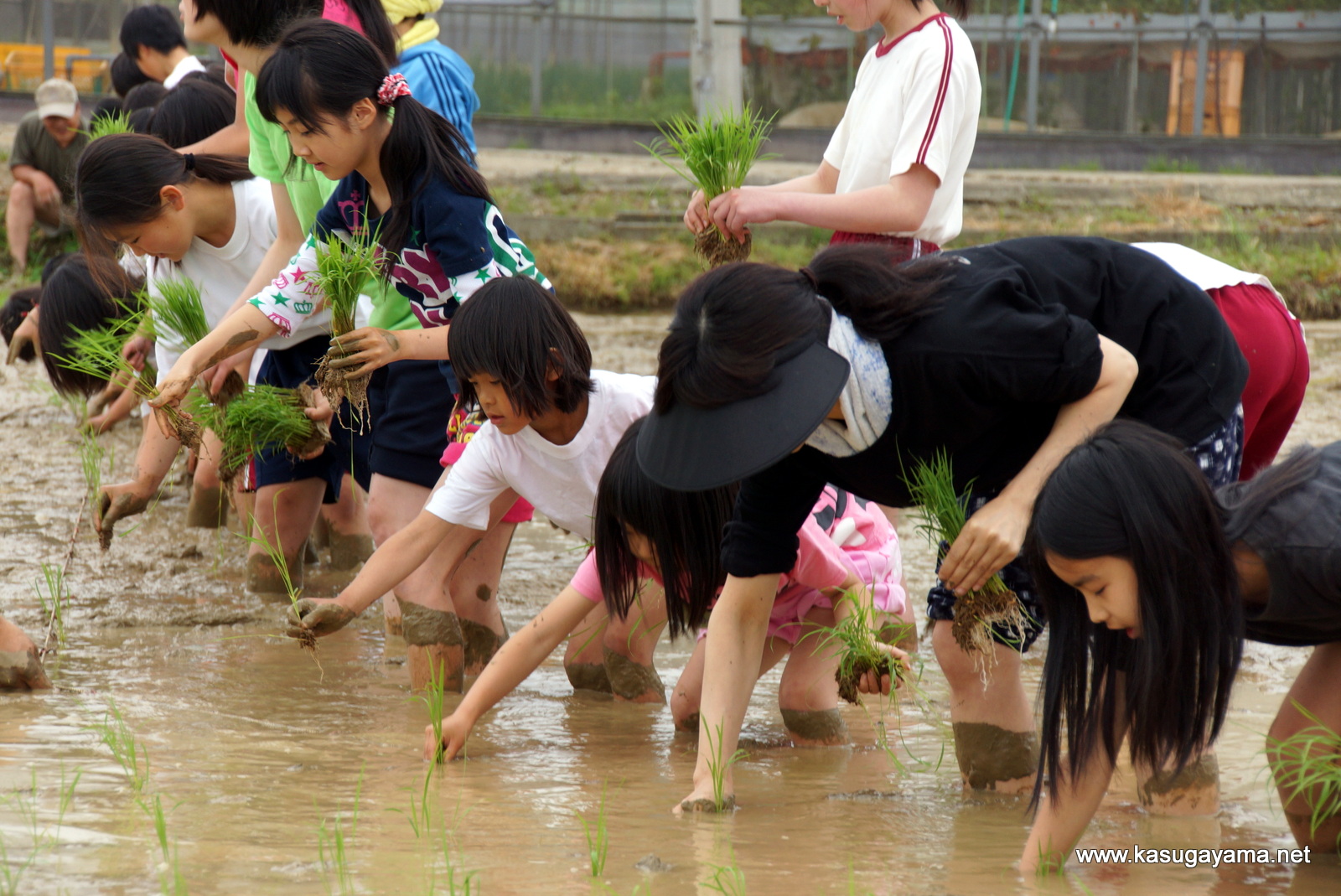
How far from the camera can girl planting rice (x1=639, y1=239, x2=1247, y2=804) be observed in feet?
6.51

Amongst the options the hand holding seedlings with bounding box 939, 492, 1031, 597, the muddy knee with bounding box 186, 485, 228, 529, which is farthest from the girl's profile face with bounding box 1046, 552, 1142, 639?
the muddy knee with bounding box 186, 485, 228, 529

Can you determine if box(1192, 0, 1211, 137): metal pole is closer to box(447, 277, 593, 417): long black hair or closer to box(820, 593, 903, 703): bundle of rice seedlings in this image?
box(447, 277, 593, 417): long black hair

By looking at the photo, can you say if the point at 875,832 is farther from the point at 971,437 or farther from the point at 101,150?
the point at 101,150

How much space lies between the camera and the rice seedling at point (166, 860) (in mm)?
1887

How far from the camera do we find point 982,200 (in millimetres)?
9992

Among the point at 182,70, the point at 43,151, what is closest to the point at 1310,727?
the point at 182,70

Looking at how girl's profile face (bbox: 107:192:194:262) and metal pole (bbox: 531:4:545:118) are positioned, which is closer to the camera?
girl's profile face (bbox: 107:192:194:262)

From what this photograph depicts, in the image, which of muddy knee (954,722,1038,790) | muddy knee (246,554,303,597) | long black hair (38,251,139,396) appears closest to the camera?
muddy knee (954,722,1038,790)

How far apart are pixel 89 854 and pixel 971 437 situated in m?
1.52

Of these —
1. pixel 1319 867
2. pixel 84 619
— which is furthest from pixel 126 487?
pixel 1319 867

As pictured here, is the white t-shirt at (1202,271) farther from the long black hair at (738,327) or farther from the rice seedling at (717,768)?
the rice seedling at (717,768)

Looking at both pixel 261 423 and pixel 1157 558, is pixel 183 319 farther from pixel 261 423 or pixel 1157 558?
pixel 1157 558

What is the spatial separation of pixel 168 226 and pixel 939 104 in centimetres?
218

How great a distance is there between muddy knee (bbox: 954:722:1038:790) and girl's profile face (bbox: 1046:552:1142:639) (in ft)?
2.12
